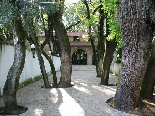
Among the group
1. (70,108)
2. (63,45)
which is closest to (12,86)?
(70,108)

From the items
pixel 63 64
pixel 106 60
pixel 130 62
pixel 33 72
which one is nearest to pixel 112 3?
pixel 130 62

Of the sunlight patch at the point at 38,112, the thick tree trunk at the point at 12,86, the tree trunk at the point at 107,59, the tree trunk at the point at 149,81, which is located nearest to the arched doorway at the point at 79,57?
the tree trunk at the point at 107,59

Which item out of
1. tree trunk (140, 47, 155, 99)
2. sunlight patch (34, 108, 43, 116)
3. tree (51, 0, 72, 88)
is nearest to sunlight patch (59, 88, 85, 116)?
sunlight patch (34, 108, 43, 116)

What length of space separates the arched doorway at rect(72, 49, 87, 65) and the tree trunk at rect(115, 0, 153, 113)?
33.4 metres

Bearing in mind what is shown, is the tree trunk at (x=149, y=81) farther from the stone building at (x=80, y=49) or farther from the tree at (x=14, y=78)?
the stone building at (x=80, y=49)

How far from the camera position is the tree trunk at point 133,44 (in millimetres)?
5441

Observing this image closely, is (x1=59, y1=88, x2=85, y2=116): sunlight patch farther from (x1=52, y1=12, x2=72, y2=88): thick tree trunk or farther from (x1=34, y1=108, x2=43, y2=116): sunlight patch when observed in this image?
(x1=52, y1=12, x2=72, y2=88): thick tree trunk

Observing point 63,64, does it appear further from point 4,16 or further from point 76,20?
point 76,20

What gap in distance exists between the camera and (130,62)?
5.70 meters

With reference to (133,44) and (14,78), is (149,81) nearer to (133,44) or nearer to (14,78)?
(133,44)

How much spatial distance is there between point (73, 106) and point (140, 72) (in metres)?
2.34

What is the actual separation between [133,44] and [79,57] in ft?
112

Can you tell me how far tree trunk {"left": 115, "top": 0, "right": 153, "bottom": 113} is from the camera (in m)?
5.44

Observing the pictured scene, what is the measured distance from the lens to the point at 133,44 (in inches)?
220
